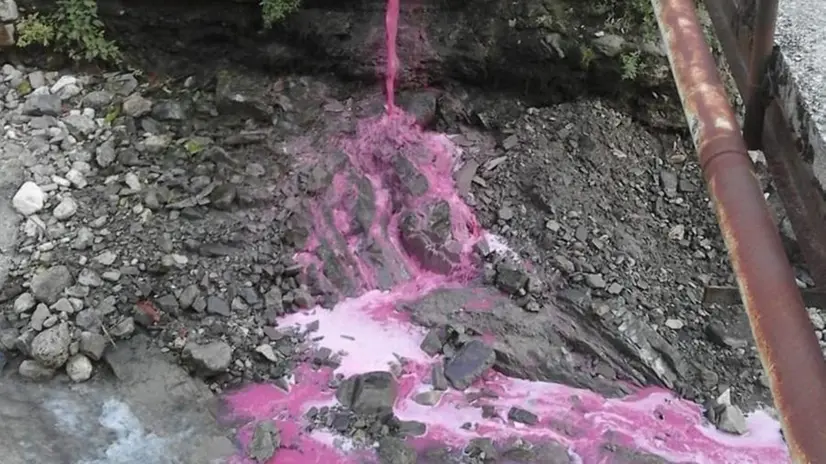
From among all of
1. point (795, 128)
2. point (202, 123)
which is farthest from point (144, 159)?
point (795, 128)

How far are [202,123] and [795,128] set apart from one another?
13.4 feet

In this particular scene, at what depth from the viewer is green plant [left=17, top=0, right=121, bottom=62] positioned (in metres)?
5.54

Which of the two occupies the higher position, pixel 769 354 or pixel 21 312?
pixel 769 354

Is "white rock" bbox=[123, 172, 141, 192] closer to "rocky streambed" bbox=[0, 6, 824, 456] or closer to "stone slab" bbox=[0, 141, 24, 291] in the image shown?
"rocky streambed" bbox=[0, 6, 824, 456]

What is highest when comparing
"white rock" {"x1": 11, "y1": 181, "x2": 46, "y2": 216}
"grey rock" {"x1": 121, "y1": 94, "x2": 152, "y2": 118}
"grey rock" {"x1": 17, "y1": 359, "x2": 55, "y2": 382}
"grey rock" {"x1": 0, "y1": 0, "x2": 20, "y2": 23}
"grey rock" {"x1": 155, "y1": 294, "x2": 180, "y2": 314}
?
"grey rock" {"x1": 0, "y1": 0, "x2": 20, "y2": 23}

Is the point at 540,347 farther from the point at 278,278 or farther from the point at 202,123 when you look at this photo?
the point at 202,123

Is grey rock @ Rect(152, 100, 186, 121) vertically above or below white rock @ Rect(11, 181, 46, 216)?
above

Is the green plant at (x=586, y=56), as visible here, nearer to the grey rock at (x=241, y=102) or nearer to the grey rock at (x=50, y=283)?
the grey rock at (x=241, y=102)

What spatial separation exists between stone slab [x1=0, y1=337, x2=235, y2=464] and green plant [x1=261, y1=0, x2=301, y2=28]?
2.31 meters

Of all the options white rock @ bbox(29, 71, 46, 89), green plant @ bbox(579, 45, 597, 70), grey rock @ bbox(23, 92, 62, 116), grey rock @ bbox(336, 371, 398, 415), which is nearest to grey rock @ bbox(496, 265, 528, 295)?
grey rock @ bbox(336, 371, 398, 415)

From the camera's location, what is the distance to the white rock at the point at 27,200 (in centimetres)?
492

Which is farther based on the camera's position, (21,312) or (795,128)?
(21,312)

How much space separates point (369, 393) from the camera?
4434 mm

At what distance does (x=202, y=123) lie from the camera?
5570mm
